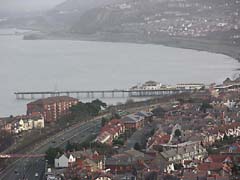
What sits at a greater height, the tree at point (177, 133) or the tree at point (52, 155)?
the tree at point (52, 155)

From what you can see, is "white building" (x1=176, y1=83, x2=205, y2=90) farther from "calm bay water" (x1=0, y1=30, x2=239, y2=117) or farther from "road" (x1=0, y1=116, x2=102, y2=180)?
"road" (x1=0, y1=116, x2=102, y2=180)

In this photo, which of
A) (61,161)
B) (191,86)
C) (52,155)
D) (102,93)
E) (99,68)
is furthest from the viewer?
(99,68)

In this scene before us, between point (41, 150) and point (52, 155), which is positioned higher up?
point (52, 155)

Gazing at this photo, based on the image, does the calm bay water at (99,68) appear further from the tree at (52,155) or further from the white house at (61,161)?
the white house at (61,161)

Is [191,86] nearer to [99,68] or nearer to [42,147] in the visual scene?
[99,68]

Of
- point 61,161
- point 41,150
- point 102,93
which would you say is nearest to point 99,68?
point 102,93

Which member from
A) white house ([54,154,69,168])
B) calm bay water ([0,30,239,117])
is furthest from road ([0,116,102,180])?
calm bay water ([0,30,239,117])

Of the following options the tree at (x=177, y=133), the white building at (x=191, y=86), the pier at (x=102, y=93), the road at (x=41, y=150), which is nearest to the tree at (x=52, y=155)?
the road at (x=41, y=150)
